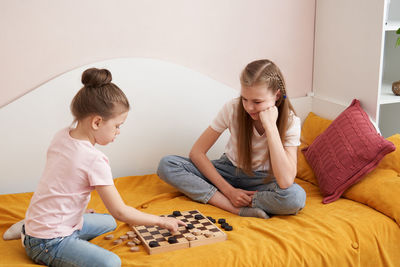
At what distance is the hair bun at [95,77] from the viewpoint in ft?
4.41

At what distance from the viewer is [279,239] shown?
1.50 meters

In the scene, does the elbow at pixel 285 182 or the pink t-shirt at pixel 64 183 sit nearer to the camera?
the pink t-shirt at pixel 64 183

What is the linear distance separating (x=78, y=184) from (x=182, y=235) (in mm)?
371

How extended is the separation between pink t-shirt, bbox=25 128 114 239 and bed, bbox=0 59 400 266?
0.45ft

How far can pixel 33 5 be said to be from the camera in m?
1.87

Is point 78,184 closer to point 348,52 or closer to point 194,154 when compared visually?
point 194,154

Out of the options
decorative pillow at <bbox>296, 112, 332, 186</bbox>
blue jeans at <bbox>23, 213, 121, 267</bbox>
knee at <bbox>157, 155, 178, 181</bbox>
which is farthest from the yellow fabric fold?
blue jeans at <bbox>23, 213, 121, 267</bbox>

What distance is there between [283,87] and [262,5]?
68cm

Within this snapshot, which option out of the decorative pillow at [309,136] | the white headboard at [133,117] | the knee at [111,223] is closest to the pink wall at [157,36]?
the white headboard at [133,117]

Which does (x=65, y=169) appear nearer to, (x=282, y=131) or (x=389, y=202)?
(x=282, y=131)

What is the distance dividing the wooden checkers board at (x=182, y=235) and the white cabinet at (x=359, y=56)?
0.97 meters

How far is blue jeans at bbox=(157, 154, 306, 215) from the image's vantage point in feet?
5.46

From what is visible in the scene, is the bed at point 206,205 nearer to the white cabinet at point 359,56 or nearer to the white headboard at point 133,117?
the white headboard at point 133,117

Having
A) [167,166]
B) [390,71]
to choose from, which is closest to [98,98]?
[167,166]
